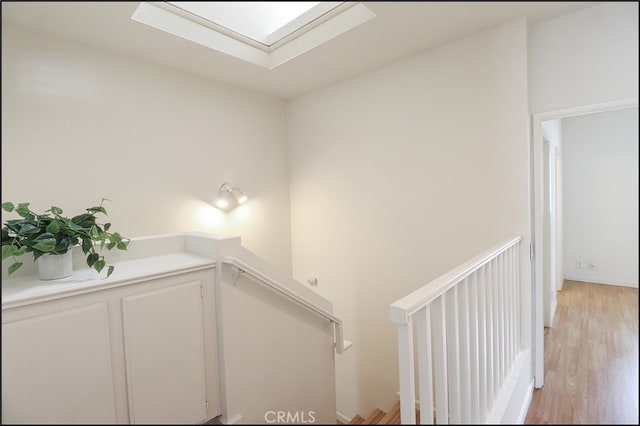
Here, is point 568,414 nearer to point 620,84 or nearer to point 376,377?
point 620,84

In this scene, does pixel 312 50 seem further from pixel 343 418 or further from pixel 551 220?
pixel 343 418

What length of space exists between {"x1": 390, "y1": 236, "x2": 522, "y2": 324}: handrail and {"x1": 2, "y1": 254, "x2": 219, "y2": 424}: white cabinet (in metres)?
0.59

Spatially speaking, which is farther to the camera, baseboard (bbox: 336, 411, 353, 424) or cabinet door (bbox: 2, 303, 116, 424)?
baseboard (bbox: 336, 411, 353, 424)

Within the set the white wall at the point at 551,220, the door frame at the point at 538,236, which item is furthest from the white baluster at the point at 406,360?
the door frame at the point at 538,236

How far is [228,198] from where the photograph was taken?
2.97 m

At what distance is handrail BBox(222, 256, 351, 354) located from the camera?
5.50 ft

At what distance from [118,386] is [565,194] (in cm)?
180

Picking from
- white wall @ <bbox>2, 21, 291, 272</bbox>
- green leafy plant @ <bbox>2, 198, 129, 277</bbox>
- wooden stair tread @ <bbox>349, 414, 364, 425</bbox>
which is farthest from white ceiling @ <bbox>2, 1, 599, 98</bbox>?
wooden stair tread @ <bbox>349, 414, 364, 425</bbox>

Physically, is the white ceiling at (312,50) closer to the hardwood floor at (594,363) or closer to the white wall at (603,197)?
the white wall at (603,197)

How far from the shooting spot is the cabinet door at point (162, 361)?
691 millimetres

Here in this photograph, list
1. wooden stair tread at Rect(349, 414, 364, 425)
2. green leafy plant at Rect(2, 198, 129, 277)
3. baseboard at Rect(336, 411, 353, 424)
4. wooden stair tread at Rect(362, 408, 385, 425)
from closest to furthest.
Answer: green leafy plant at Rect(2, 198, 129, 277)
wooden stair tread at Rect(362, 408, 385, 425)
wooden stair tread at Rect(349, 414, 364, 425)
baseboard at Rect(336, 411, 353, 424)

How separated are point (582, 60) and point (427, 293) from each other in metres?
1.60

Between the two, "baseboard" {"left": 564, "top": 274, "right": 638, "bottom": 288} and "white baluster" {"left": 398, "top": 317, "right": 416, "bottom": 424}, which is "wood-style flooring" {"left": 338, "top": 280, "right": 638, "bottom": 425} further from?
"white baluster" {"left": 398, "top": 317, "right": 416, "bottom": 424}

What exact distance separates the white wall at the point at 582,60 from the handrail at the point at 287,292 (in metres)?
1.66
